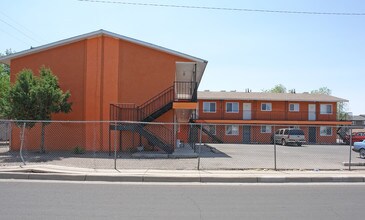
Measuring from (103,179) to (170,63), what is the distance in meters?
13.1

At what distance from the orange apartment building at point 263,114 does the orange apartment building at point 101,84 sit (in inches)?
862

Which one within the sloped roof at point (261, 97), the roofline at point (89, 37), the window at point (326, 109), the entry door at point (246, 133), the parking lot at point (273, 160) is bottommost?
the parking lot at point (273, 160)

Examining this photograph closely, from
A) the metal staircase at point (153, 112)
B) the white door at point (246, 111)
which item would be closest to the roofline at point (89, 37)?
the metal staircase at point (153, 112)

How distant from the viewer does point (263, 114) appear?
155 ft

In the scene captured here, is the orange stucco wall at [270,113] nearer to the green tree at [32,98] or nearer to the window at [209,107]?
the window at [209,107]

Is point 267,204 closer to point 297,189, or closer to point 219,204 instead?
point 219,204

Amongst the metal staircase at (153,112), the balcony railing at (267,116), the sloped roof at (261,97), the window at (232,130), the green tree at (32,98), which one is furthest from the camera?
the sloped roof at (261,97)

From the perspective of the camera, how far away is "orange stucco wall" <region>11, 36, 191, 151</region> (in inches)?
904

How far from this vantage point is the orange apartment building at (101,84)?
22.9 metres

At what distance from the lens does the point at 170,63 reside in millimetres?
24062

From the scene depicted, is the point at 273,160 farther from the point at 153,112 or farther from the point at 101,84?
the point at 101,84

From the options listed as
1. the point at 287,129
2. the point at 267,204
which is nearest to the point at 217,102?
the point at 287,129

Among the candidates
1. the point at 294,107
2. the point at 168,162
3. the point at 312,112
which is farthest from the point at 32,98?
the point at 312,112

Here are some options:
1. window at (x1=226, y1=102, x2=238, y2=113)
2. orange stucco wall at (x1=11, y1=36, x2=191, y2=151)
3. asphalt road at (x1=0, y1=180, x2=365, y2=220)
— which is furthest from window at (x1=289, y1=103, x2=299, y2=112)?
asphalt road at (x1=0, y1=180, x2=365, y2=220)
